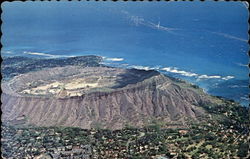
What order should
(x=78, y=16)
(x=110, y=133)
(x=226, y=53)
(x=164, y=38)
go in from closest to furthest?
(x=110, y=133) → (x=226, y=53) → (x=164, y=38) → (x=78, y=16)

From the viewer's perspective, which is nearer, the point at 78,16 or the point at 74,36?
the point at 74,36

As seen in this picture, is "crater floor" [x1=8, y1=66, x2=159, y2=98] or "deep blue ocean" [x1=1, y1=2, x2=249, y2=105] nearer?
"crater floor" [x1=8, y1=66, x2=159, y2=98]

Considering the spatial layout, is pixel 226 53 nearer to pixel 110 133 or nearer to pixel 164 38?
pixel 164 38

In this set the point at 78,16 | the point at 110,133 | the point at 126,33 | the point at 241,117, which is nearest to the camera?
the point at 110,133

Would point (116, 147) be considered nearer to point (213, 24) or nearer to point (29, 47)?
point (29, 47)

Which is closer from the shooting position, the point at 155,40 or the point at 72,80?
the point at 72,80

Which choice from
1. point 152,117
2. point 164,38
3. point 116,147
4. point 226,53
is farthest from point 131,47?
point 116,147

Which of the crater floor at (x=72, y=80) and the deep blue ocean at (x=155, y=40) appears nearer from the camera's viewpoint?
the crater floor at (x=72, y=80)
